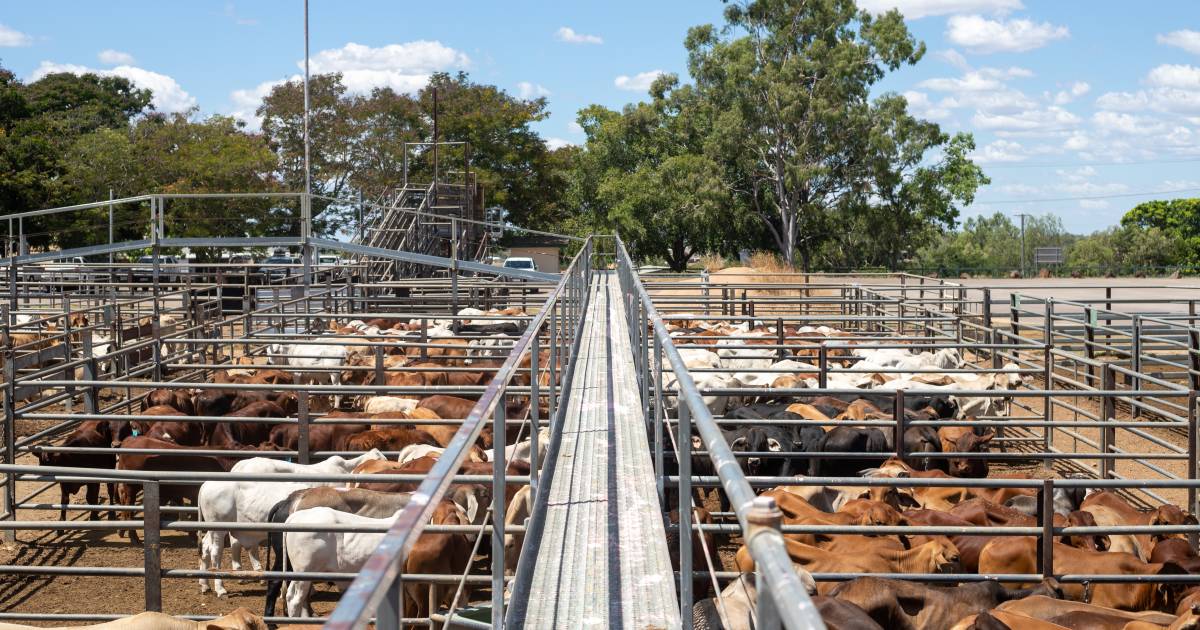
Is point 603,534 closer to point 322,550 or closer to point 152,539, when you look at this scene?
point 322,550

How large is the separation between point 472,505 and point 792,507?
221cm

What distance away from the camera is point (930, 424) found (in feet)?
31.2

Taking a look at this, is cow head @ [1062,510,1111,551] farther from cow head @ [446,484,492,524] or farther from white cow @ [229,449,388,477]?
white cow @ [229,449,388,477]

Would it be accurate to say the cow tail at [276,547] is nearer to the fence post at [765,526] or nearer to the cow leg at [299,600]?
the cow leg at [299,600]

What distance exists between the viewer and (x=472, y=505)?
7.82m

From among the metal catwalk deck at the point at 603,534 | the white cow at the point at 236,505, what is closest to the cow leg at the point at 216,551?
the white cow at the point at 236,505

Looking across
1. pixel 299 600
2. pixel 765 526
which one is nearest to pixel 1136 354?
pixel 299 600

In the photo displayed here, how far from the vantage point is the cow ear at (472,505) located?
7750mm

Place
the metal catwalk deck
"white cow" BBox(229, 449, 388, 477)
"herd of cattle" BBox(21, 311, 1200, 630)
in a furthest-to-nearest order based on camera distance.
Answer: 1. "white cow" BBox(229, 449, 388, 477)
2. "herd of cattle" BBox(21, 311, 1200, 630)
3. the metal catwalk deck

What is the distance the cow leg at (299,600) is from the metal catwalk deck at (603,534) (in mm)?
1686

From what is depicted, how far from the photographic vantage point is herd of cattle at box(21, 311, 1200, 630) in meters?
5.72

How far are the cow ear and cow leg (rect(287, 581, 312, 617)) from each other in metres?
1.24

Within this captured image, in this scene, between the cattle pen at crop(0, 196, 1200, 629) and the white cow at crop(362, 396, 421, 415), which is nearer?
the cattle pen at crop(0, 196, 1200, 629)

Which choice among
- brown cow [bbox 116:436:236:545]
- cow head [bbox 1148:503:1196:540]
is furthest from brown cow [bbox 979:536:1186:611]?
brown cow [bbox 116:436:236:545]
